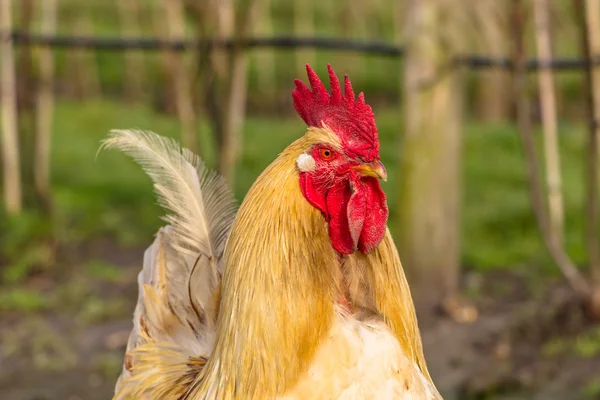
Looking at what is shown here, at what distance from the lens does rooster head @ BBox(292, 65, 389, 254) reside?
2.60m

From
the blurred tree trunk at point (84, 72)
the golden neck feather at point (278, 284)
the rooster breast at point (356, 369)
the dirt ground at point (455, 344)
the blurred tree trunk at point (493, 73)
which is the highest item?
the blurred tree trunk at point (84, 72)

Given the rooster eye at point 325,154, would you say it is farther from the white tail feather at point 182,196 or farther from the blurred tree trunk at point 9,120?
the blurred tree trunk at point 9,120

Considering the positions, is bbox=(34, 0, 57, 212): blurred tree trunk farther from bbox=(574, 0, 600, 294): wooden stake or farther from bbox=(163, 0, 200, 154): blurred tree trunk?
bbox=(574, 0, 600, 294): wooden stake

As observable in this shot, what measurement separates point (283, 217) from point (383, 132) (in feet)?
27.7

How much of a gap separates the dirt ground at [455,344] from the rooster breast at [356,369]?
2922 mm

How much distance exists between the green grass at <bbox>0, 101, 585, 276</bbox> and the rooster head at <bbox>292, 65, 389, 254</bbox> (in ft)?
13.5

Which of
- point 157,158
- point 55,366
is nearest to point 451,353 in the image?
point 55,366

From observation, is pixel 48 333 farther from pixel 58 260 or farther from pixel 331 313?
Answer: pixel 331 313

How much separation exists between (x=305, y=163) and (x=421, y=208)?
3.85 m

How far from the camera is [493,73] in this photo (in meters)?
12.2

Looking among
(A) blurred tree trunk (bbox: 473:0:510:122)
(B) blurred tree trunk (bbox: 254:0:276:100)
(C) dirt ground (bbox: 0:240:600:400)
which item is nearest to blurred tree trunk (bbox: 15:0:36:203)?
(C) dirt ground (bbox: 0:240:600:400)

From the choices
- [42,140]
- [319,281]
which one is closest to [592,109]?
[319,281]

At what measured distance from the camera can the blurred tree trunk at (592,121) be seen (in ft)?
18.5

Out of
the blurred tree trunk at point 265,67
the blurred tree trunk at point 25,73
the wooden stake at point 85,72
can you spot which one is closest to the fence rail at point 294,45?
the blurred tree trunk at point 25,73
